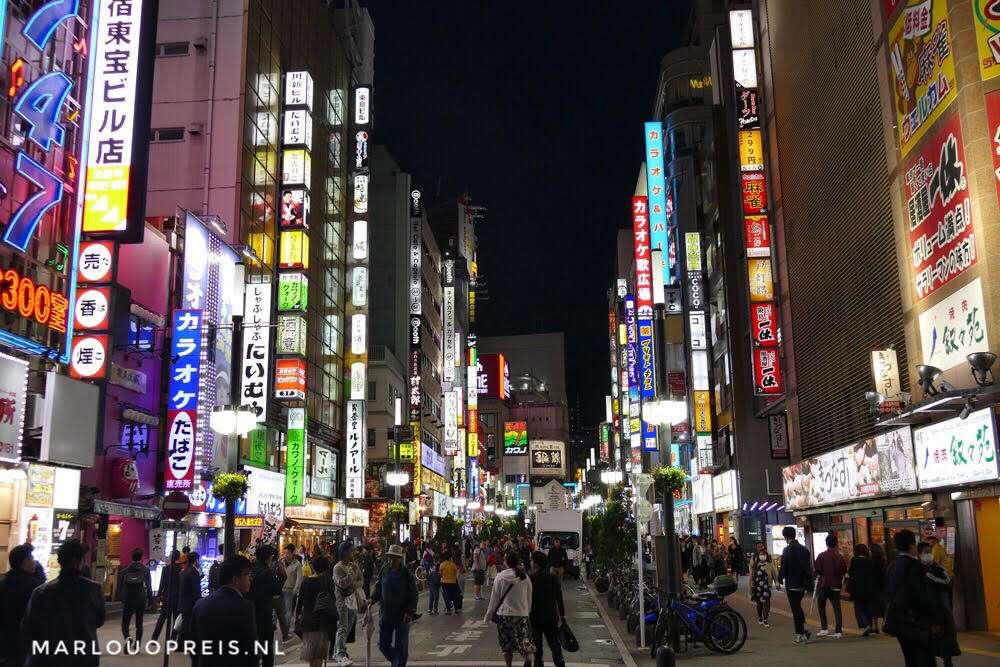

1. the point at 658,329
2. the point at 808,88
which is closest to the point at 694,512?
the point at 808,88

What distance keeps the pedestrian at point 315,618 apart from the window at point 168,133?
104ft

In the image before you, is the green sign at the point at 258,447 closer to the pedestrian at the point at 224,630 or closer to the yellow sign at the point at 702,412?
the yellow sign at the point at 702,412

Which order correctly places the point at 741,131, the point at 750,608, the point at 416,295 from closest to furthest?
the point at 750,608 → the point at 741,131 → the point at 416,295

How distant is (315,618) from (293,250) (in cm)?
3176

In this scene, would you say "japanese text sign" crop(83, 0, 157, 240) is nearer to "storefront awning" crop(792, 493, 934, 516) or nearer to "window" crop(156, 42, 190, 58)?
"window" crop(156, 42, 190, 58)

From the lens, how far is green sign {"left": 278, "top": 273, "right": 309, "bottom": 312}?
4197 cm

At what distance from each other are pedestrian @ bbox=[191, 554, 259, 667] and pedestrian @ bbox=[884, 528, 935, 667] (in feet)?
21.0

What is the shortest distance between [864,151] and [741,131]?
10.7m

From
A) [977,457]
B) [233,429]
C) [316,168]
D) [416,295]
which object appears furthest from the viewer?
[416,295]

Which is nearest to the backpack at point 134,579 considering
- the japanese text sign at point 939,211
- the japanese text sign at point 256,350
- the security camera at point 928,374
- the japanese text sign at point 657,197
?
the security camera at point 928,374

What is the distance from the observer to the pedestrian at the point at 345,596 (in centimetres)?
1539

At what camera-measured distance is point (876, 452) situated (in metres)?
23.0

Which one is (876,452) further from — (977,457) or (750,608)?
(750,608)

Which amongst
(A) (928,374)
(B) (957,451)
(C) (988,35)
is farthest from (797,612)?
(C) (988,35)
